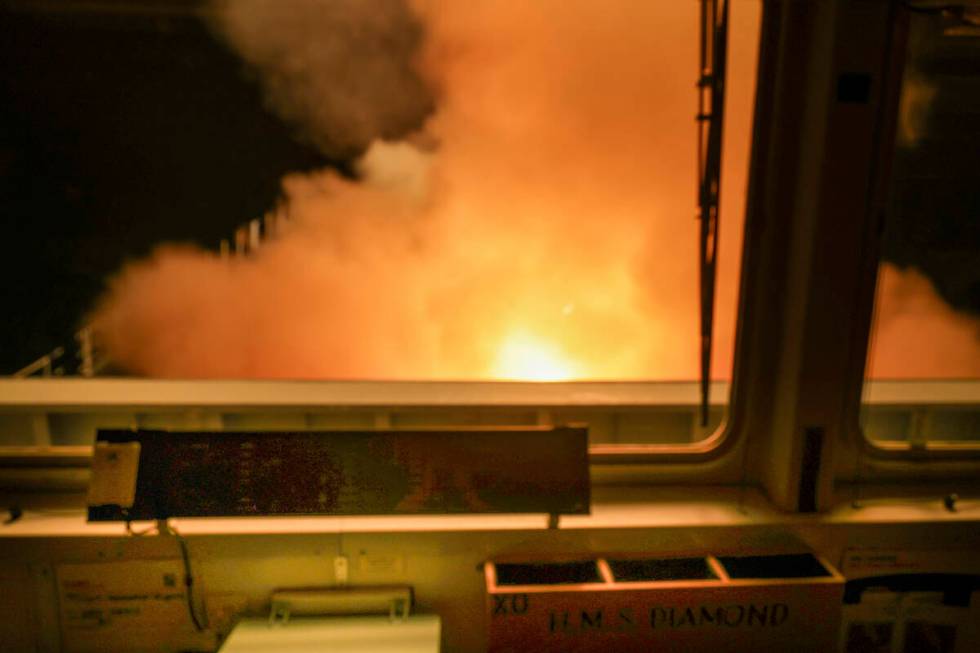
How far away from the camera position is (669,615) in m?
1.40

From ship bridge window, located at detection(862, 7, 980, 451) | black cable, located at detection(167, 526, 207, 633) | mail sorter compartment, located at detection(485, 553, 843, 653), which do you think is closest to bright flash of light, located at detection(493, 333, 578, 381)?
mail sorter compartment, located at detection(485, 553, 843, 653)

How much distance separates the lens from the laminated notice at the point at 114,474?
56.5 inches

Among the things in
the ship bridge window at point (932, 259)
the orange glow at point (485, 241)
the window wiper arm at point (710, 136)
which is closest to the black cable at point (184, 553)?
the orange glow at point (485, 241)

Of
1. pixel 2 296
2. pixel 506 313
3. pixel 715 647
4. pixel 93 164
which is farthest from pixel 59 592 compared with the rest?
pixel 715 647

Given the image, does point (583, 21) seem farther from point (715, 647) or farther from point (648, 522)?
point (715, 647)

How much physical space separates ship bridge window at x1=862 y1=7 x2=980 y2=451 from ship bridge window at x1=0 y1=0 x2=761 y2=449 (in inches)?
16.5

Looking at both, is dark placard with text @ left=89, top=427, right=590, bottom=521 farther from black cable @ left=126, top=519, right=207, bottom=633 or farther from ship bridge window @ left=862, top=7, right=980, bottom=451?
ship bridge window @ left=862, top=7, right=980, bottom=451

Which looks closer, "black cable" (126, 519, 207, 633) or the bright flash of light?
"black cable" (126, 519, 207, 633)

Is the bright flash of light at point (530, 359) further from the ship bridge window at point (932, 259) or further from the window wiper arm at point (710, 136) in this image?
the ship bridge window at point (932, 259)

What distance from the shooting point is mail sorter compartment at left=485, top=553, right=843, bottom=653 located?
4.55 feet

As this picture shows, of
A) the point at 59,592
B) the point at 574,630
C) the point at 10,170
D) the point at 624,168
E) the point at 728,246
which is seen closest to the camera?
the point at 574,630

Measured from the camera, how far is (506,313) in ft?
6.55

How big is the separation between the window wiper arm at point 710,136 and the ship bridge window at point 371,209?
0.06 m

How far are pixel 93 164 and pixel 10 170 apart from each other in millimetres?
234
